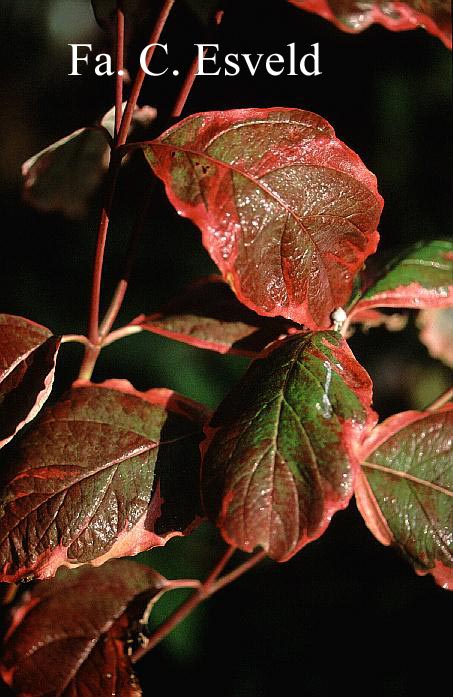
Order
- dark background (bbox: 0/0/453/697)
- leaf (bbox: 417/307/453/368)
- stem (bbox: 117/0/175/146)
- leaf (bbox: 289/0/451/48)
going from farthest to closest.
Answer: dark background (bbox: 0/0/453/697) → leaf (bbox: 417/307/453/368) → stem (bbox: 117/0/175/146) → leaf (bbox: 289/0/451/48)

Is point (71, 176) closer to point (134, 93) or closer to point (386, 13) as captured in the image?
point (134, 93)

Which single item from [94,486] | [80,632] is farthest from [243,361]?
[94,486]

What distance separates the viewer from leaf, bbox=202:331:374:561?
58 centimetres

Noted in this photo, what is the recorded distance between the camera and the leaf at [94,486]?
0.66 meters

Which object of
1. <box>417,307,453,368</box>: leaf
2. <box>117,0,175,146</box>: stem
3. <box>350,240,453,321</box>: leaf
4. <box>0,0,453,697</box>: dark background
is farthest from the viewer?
<box>0,0,453,697</box>: dark background

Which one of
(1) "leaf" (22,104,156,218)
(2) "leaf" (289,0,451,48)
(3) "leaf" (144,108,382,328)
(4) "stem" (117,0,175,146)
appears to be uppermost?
(2) "leaf" (289,0,451,48)

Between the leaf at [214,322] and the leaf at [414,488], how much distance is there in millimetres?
169

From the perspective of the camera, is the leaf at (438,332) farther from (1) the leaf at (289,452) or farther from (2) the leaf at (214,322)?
(1) the leaf at (289,452)

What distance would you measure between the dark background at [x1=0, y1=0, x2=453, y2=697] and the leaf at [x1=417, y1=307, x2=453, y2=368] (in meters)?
0.50

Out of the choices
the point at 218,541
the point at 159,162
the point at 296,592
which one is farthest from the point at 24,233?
the point at 159,162

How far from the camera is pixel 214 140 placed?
2.03ft

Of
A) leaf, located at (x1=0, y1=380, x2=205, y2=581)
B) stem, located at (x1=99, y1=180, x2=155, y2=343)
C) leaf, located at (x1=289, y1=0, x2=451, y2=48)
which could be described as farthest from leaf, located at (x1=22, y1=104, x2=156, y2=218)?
leaf, located at (x1=289, y1=0, x2=451, y2=48)

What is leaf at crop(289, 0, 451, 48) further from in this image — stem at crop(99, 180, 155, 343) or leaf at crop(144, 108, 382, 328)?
stem at crop(99, 180, 155, 343)

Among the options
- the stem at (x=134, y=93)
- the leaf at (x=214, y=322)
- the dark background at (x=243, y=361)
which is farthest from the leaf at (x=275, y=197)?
the dark background at (x=243, y=361)
